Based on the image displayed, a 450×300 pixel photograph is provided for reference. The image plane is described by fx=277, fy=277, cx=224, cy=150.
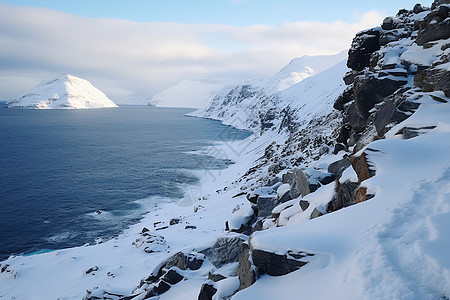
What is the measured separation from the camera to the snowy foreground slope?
5.99m

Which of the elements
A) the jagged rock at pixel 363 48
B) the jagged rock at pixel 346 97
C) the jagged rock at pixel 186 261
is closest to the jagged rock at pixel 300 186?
the jagged rock at pixel 186 261

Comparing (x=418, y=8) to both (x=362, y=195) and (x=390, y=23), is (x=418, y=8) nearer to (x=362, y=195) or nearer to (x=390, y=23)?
(x=390, y=23)

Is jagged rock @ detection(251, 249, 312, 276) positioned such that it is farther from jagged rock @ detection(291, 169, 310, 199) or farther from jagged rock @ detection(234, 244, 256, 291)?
jagged rock @ detection(291, 169, 310, 199)

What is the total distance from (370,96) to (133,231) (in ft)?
99.7

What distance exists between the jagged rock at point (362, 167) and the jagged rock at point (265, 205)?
7774 mm

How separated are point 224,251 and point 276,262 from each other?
24.7 ft

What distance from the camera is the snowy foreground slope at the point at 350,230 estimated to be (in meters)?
5.99

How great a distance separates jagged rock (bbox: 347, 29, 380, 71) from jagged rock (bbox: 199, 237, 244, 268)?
18.0 metres

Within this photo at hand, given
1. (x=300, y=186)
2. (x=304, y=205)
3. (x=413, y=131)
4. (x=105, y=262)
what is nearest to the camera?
(x=413, y=131)

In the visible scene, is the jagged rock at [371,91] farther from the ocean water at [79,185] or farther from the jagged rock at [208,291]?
the ocean water at [79,185]

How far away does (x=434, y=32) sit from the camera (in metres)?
17.1

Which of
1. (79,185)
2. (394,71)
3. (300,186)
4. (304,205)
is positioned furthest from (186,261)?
(79,185)

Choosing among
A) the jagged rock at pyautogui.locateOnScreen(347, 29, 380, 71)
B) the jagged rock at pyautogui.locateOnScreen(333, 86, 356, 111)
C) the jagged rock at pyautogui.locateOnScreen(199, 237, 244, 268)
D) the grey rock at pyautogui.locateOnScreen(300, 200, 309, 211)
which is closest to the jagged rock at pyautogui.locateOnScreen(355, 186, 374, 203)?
the grey rock at pyautogui.locateOnScreen(300, 200, 309, 211)

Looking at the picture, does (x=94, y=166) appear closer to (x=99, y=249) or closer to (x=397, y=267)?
(x=99, y=249)
